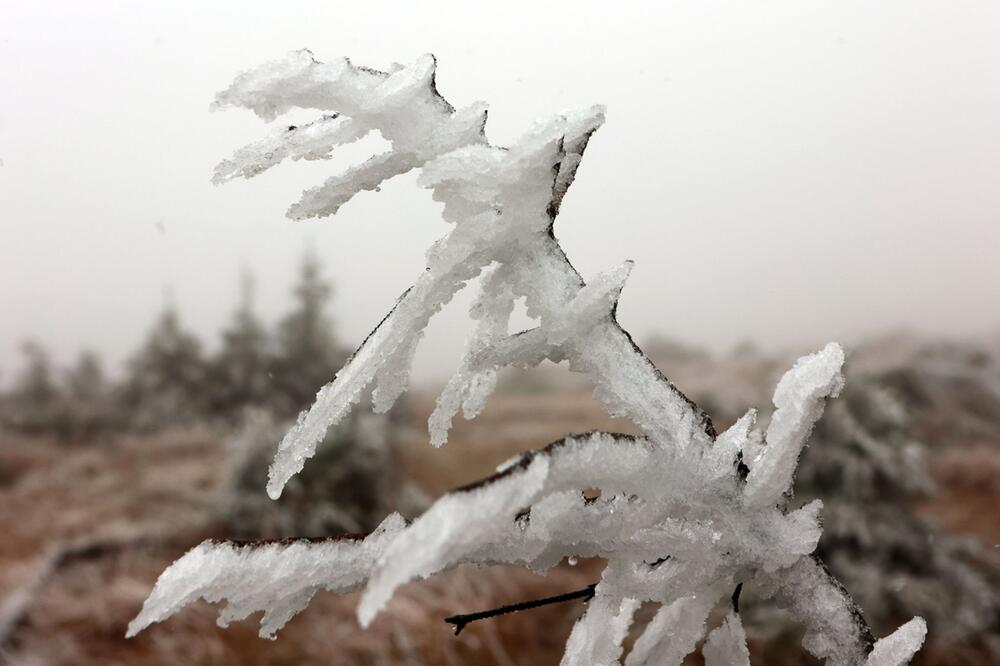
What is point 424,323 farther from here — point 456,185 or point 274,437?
point 274,437

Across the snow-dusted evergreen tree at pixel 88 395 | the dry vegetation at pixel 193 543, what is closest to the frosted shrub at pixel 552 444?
the dry vegetation at pixel 193 543

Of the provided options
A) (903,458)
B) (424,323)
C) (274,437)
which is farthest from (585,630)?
(274,437)

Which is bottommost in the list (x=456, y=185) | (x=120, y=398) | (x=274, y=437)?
(x=120, y=398)

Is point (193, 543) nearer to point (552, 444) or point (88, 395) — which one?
point (88, 395)

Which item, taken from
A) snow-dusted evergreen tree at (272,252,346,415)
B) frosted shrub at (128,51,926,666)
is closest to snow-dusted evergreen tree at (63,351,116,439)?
snow-dusted evergreen tree at (272,252,346,415)

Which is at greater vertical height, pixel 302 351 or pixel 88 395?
pixel 302 351

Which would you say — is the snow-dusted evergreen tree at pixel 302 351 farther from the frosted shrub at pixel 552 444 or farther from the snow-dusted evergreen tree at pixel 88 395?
the frosted shrub at pixel 552 444

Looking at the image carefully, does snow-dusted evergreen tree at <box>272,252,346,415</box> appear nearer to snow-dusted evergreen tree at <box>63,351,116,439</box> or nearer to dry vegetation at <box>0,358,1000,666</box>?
dry vegetation at <box>0,358,1000,666</box>

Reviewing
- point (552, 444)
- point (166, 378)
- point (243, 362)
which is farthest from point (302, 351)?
point (552, 444)
